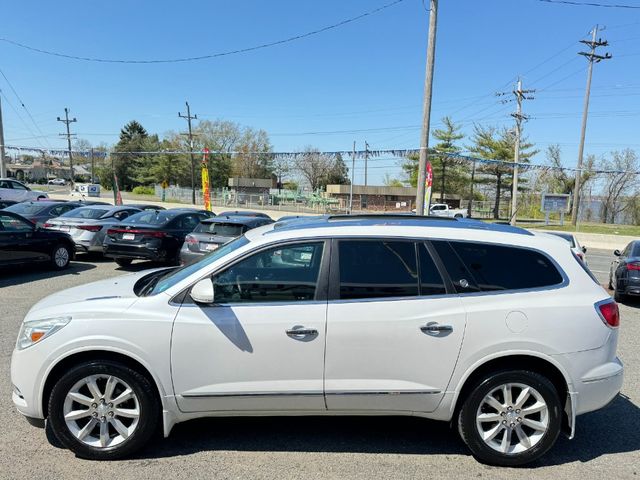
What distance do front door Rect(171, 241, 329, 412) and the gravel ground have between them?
377 millimetres

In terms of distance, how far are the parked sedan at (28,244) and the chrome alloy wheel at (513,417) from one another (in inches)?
388

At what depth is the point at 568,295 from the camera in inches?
128

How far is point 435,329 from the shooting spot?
311 centimetres

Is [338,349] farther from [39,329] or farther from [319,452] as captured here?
[39,329]

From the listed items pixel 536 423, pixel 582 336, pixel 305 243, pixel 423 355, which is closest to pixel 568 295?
pixel 582 336

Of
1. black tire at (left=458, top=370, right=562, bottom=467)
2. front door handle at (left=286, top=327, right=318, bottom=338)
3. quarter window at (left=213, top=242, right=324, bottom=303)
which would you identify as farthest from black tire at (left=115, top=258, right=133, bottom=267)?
black tire at (left=458, top=370, right=562, bottom=467)

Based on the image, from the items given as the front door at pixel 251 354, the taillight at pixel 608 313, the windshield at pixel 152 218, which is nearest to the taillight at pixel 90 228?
the windshield at pixel 152 218

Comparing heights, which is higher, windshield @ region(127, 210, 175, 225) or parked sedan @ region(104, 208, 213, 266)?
windshield @ region(127, 210, 175, 225)

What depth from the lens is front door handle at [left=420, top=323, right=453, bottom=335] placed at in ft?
10.2

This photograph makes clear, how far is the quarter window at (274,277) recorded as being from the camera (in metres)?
3.22

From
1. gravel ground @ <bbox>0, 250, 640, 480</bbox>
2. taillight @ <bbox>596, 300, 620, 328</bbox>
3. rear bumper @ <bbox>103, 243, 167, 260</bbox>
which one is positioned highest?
taillight @ <bbox>596, 300, 620, 328</bbox>

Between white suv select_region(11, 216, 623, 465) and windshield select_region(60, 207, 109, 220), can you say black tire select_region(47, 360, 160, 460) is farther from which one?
windshield select_region(60, 207, 109, 220)

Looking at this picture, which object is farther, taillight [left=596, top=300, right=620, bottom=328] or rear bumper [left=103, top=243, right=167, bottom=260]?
rear bumper [left=103, top=243, right=167, bottom=260]

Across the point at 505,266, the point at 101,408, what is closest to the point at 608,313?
the point at 505,266
